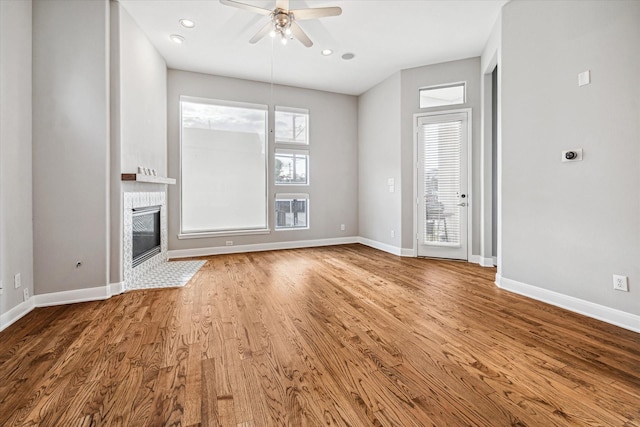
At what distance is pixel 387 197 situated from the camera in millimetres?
5555

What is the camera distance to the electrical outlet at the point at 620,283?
235 centimetres

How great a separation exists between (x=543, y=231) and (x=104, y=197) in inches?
187

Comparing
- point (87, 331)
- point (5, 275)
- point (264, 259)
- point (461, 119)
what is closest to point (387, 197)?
point (461, 119)

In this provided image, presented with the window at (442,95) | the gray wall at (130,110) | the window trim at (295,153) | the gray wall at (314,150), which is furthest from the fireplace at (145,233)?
the window at (442,95)

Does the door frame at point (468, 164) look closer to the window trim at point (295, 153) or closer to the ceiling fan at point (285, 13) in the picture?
the window trim at point (295, 153)

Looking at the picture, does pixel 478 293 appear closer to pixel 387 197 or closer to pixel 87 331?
pixel 387 197

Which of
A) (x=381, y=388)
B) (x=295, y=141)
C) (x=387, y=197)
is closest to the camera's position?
(x=381, y=388)

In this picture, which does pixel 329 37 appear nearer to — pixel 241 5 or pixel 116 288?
pixel 241 5

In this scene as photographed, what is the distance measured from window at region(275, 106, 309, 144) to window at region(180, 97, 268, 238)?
316 millimetres

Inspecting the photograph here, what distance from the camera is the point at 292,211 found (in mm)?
5973

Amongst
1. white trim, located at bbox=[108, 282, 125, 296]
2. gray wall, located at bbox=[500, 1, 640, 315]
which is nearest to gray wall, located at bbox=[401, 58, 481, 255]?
gray wall, located at bbox=[500, 1, 640, 315]

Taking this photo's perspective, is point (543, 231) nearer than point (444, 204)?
Yes

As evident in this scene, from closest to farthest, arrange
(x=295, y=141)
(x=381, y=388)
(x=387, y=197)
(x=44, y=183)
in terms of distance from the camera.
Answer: (x=381, y=388)
(x=44, y=183)
(x=387, y=197)
(x=295, y=141)

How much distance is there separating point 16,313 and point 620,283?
5305 mm
